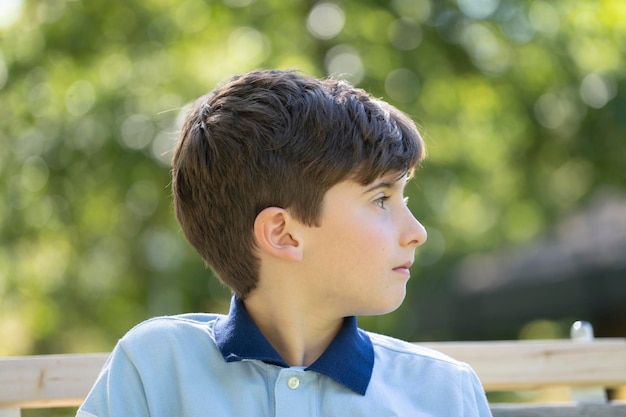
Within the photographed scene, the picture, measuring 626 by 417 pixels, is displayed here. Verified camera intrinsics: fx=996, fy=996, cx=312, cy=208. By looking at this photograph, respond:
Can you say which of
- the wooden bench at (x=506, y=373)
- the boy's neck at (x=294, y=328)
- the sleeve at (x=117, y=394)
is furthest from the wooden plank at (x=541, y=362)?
the sleeve at (x=117, y=394)

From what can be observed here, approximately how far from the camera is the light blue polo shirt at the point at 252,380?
1834mm

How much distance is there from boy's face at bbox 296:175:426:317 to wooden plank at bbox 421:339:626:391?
13.7 inches

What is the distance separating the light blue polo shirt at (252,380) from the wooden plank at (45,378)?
0.28 m

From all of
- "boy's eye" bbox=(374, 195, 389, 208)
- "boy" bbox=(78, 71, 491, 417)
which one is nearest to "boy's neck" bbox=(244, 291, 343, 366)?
"boy" bbox=(78, 71, 491, 417)

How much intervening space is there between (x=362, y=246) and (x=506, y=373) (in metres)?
0.56

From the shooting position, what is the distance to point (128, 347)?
74.2 inches

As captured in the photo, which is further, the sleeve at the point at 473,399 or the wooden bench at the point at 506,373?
the wooden bench at the point at 506,373

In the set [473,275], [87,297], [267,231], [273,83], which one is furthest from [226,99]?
[473,275]

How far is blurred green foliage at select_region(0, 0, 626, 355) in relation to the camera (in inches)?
300

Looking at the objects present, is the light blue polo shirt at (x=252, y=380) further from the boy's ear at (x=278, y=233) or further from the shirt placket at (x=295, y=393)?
the boy's ear at (x=278, y=233)

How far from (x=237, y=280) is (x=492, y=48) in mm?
6304

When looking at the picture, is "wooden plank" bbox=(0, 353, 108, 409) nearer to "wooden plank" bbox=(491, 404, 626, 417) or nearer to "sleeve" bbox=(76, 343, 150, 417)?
"sleeve" bbox=(76, 343, 150, 417)

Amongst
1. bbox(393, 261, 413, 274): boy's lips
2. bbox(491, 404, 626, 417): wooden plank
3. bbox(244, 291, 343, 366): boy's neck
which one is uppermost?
bbox(393, 261, 413, 274): boy's lips

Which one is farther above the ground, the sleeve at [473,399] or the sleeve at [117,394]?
the sleeve at [117,394]
